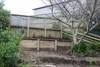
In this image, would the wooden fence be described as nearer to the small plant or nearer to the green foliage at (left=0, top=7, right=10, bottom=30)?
the small plant

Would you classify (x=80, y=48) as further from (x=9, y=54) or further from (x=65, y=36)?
(x=9, y=54)

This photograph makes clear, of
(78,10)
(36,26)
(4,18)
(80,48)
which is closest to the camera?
(80,48)

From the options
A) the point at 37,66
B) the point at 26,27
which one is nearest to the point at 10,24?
the point at 26,27

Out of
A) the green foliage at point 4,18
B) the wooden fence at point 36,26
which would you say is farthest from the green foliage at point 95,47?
the green foliage at point 4,18

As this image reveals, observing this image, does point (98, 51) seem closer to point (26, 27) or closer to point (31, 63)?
point (26, 27)

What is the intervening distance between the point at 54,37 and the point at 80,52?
2847 mm

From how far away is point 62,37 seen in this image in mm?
13195

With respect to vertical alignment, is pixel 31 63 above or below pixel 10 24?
below

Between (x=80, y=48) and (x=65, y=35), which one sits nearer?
(x=80, y=48)

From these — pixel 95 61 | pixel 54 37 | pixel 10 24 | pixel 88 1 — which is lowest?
pixel 95 61

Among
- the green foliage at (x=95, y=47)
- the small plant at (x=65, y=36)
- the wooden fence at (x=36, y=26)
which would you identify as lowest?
the green foliage at (x=95, y=47)

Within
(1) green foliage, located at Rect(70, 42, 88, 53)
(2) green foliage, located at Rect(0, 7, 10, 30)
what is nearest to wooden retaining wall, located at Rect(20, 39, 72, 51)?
(2) green foliage, located at Rect(0, 7, 10, 30)

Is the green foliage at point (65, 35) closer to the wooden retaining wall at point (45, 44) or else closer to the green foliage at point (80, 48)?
the wooden retaining wall at point (45, 44)

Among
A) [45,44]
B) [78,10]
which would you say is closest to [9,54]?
[45,44]
